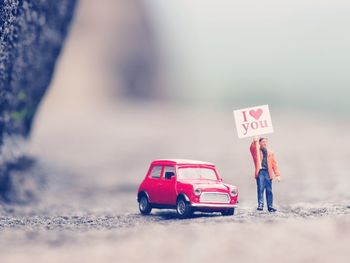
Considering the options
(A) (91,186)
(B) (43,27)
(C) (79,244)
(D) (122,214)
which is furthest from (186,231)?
(A) (91,186)

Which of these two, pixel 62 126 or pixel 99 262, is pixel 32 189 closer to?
pixel 99 262

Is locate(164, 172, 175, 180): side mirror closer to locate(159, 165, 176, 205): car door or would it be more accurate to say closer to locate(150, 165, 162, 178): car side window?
locate(159, 165, 176, 205): car door

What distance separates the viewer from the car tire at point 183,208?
9250 mm

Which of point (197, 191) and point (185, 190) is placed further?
point (185, 190)

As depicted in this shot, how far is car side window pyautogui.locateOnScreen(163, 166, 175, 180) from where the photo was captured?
9805 millimetres

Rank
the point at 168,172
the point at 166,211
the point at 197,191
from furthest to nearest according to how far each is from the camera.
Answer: the point at 166,211 < the point at 168,172 < the point at 197,191

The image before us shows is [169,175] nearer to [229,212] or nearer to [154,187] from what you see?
[154,187]

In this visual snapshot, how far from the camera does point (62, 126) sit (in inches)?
1420

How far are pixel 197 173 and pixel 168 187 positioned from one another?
588 mm

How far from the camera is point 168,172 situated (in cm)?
992

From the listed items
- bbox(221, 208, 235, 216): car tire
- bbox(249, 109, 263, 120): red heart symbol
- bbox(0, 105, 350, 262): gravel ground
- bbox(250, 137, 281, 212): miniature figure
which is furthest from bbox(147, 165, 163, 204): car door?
bbox(249, 109, 263, 120): red heart symbol

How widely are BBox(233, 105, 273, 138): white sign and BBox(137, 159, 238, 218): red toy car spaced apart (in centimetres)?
91

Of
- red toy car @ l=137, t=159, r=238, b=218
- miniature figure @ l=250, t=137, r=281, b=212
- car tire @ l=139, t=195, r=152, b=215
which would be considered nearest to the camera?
red toy car @ l=137, t=159, r=238, b=218

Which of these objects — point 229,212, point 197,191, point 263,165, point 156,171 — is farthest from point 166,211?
point 263,165
